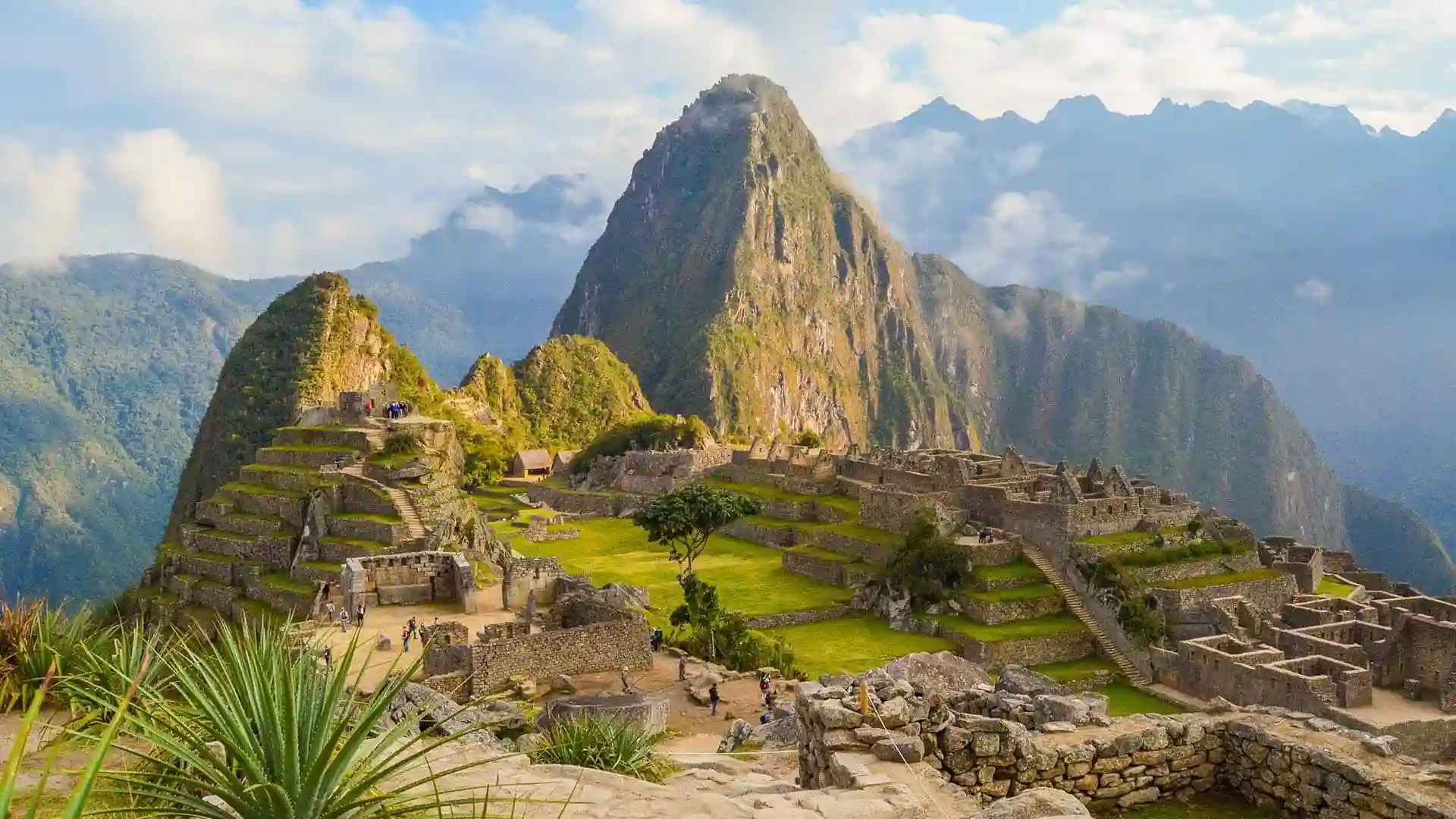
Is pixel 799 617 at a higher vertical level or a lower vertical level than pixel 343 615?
lower

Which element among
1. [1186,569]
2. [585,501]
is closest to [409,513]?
[1186,569]

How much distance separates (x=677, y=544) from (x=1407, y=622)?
2583cm

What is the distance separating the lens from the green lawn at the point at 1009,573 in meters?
31.2

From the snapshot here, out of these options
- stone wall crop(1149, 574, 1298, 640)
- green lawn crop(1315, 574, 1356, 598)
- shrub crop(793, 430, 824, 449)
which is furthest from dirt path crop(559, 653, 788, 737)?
shrub crop(793, 430, 824, 449)

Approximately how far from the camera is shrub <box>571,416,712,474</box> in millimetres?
75125

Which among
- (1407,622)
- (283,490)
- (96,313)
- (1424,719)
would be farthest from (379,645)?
(96,313)

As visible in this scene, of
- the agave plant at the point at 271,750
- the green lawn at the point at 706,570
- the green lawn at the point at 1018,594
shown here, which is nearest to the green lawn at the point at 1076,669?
the green lawn at the point at 1018,594

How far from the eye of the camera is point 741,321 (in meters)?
178

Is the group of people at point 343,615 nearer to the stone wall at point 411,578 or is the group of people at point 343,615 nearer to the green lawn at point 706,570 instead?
the stone wall at point 411,578

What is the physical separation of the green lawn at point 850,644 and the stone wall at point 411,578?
7.93 metres

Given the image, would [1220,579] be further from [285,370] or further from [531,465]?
[285,370]

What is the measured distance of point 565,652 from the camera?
1778cm

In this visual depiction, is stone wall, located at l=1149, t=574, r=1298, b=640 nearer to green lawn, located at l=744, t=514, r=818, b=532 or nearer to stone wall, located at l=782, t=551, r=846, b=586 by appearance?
stone wall, located at l=782, t=551, r=846, b=586

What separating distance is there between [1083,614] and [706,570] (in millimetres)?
14138
